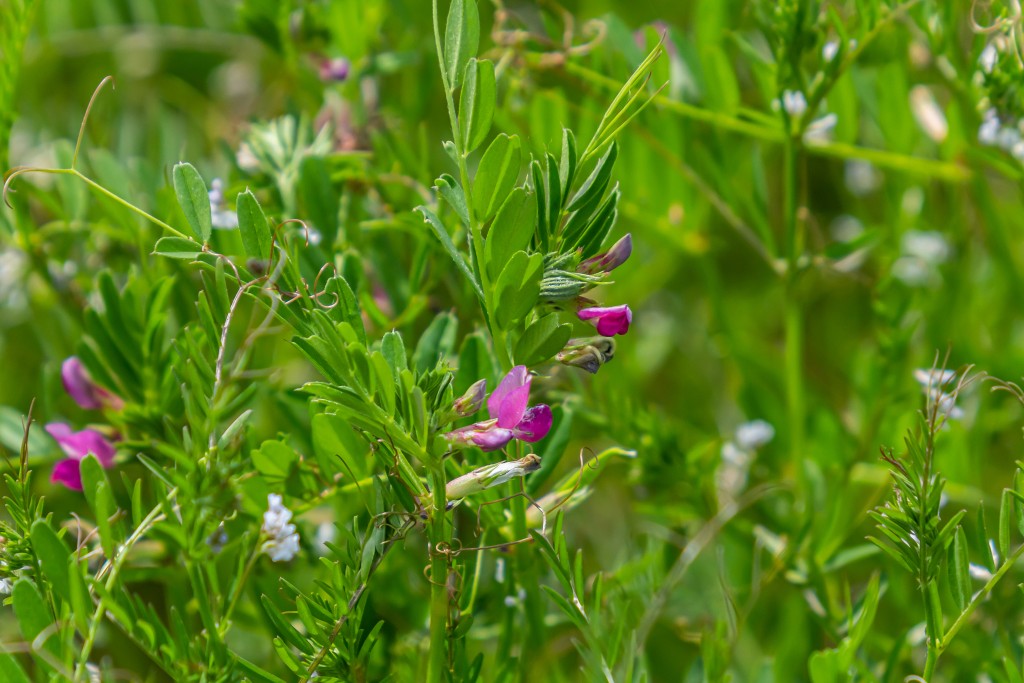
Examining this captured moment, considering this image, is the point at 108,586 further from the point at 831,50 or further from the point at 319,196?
the point at 831,50

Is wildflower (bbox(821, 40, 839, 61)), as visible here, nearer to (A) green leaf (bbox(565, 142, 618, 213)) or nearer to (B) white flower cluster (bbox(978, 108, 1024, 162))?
(B) white flower cluster (bbox(978, 108, 1024, 162))

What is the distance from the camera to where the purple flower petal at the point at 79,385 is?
626 mm

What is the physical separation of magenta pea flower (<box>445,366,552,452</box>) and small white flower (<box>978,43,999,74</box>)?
16.1 inches

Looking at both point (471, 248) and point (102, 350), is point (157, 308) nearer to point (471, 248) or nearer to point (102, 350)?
point (102, 350)

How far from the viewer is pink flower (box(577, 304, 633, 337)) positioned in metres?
0.48

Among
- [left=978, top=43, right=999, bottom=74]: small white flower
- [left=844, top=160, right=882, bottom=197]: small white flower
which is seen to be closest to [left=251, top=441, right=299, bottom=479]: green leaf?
[left=978, top=43, right=999, bottom=74]: small white flower

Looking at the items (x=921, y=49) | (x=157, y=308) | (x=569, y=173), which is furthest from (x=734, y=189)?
(x=157, y=308)

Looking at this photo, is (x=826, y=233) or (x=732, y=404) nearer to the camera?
(x=732, y=404)

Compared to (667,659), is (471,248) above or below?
above

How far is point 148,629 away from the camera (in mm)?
480

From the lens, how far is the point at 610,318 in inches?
18.8

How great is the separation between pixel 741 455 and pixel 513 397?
393 mm

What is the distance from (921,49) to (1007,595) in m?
0.49

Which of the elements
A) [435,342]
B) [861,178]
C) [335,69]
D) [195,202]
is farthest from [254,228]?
[861,178]
